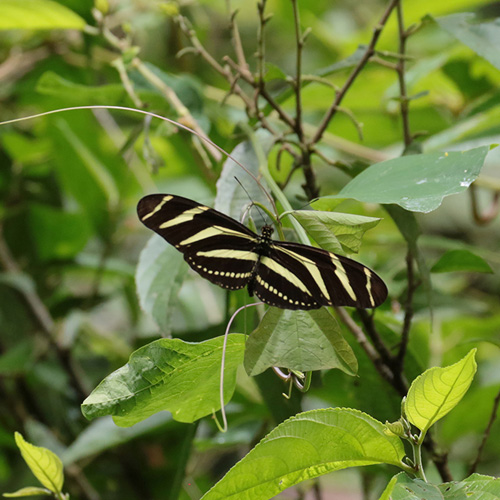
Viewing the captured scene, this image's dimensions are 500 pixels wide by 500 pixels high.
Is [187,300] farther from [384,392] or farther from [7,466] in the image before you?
[384,392]

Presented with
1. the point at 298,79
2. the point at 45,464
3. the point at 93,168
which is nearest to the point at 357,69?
the point at 298,79

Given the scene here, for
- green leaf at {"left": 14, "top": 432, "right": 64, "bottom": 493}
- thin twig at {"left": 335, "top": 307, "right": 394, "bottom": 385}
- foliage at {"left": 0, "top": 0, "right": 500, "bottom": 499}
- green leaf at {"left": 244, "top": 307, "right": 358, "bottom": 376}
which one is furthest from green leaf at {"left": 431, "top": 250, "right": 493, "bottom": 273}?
green leaf at {"left": 14, "top": 432, "right": 64, "bottom": 493}

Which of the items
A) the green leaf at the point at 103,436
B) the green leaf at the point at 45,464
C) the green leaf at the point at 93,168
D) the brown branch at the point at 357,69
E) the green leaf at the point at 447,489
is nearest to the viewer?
the green leaf at the point at 447,489

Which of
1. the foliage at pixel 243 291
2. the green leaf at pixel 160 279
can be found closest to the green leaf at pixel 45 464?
the foliage at pixel 243 291

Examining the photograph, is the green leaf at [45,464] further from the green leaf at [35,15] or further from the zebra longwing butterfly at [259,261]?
the green leaf at [35,15]

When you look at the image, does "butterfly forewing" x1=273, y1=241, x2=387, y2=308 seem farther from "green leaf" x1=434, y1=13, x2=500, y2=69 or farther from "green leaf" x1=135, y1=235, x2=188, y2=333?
"green leaf" x1=434, y1=13, x2=500, y2=69
